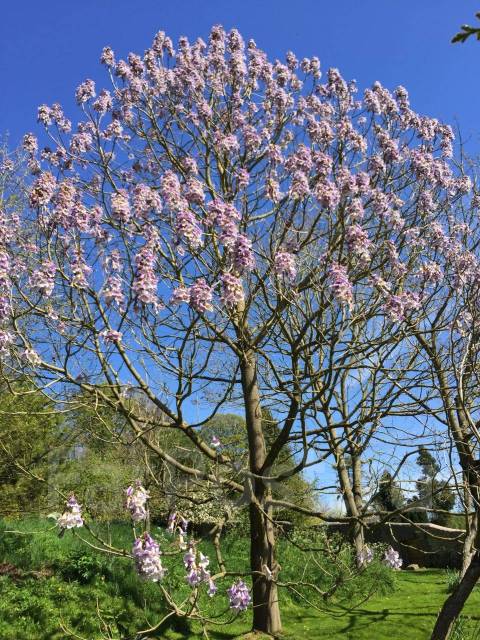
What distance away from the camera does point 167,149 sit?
357 inches

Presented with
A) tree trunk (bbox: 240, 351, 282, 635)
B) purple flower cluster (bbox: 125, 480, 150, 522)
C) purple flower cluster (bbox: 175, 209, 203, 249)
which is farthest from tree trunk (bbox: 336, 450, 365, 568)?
purple flower cluster (bbox: 175, 209, 203, 249)

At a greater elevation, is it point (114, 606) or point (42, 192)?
point (42, 192)

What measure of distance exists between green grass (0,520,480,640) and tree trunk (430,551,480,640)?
4.23 ft

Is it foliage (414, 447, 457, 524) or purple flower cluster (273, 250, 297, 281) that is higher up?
purple flower cluster (273, 250, 297, 281)

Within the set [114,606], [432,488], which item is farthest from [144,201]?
[114,606]

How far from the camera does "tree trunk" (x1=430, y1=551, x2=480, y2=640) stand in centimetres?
590

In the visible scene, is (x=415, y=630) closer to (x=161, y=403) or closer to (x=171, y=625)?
(x=171, y=625)

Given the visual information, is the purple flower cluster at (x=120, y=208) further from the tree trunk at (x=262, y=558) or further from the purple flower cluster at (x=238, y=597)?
the purple flower cluster at (x=238, y=597)

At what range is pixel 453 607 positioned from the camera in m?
5.96

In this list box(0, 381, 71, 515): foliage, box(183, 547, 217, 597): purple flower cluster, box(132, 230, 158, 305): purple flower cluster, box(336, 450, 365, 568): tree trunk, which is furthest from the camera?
box(0, 381, 71, 515): foliage

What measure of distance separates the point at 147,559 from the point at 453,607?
377 cm

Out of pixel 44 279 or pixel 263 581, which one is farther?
pixel 263 581

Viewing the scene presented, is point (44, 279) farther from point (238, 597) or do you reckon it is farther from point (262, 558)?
point (262, 558)

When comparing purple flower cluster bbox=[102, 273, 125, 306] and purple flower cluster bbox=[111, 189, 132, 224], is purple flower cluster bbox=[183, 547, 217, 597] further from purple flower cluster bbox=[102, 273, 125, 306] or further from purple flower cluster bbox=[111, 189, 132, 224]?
purple flower cluster bbox=[111, 189, 132, 224]
